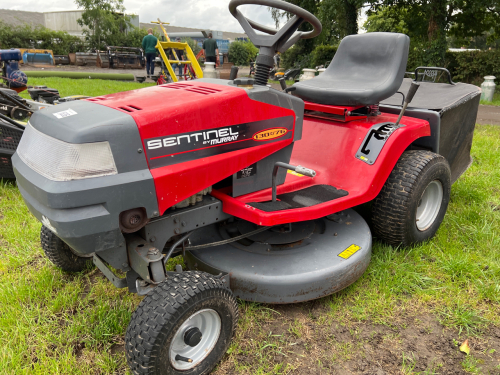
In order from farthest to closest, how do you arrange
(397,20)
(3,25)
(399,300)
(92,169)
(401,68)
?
1. (3,25)
2. (397,20)
3. (401,68)
4. (399,300)
5. (92,169)

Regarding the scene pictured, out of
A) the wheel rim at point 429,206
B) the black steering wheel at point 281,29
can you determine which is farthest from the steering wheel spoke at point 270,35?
the wheel rim at point 429,206

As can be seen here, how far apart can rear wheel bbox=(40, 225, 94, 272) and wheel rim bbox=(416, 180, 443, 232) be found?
7.02ft

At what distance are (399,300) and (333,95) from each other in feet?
4.27

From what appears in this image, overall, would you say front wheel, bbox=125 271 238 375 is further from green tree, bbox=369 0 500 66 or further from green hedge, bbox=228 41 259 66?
green hedge, bbox=228 41 259 66

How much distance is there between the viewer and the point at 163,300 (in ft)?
4.90

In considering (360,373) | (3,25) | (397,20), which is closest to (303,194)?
(360,373)

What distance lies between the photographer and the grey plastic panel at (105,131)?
139cm

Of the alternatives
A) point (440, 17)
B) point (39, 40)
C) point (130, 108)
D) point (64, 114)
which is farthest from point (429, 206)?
point (39, 40)

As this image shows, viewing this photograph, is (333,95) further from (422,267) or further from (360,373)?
(360,373)

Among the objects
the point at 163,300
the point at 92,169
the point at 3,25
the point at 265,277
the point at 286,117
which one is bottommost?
the point at 265,277

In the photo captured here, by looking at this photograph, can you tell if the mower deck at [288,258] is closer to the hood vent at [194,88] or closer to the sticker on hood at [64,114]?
the hood vent at [194,88]

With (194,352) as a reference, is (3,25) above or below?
above

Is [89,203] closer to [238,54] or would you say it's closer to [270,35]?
[270,35]

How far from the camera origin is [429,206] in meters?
2.69
